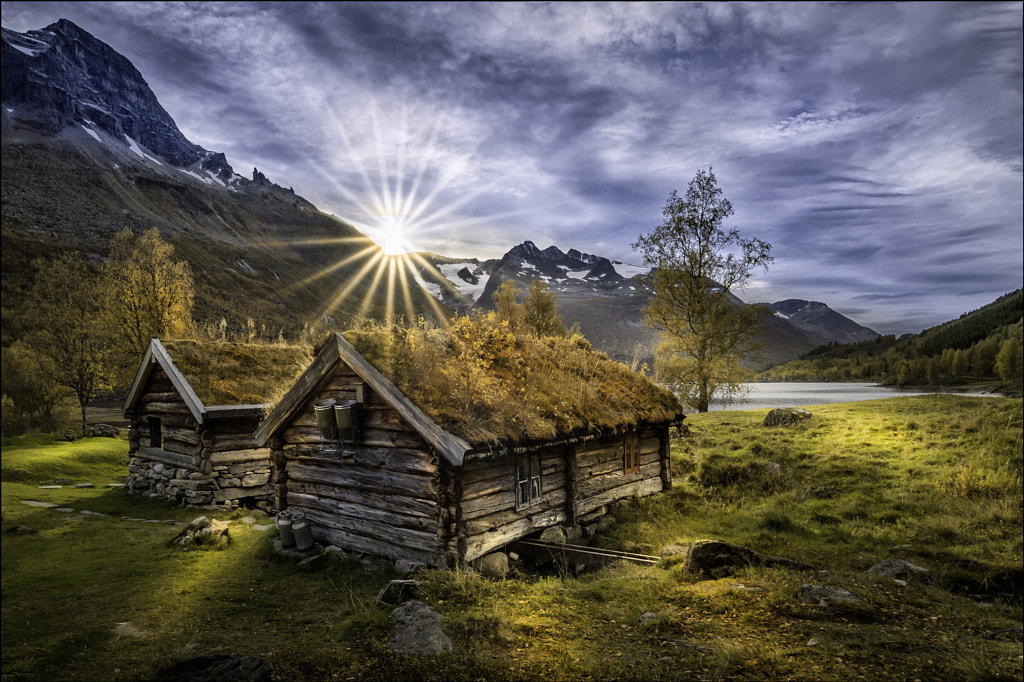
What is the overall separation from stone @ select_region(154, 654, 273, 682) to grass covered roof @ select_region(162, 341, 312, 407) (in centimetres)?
1269

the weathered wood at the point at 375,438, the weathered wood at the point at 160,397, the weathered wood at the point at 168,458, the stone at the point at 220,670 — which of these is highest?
the weathered wood at the point at 160,397

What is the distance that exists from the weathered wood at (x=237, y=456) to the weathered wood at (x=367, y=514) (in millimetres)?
5453

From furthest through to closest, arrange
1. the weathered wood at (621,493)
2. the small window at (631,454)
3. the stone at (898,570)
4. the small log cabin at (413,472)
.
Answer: the small window at (631,454) → the weathered wood at (621,493) → the small log cabin at (413,472) → the stone at (898,570)

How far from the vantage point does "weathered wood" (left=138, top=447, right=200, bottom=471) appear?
1769 cm

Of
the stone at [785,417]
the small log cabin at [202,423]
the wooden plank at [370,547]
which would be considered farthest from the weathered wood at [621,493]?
the stone at [785,417]

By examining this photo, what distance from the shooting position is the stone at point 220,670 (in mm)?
5785

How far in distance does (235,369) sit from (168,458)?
3805mm

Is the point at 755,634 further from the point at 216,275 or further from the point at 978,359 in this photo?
the point at 216,275

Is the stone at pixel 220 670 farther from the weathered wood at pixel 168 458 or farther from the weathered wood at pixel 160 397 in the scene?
the weathered wood at pixel 160 397

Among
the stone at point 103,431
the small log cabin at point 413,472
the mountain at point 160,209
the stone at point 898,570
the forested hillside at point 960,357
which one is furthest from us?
the mountain at point 160,209

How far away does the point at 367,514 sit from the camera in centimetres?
1177

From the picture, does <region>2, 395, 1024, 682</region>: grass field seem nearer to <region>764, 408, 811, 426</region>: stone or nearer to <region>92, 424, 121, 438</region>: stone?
<region>764, 408, 811, 426</region>: stone

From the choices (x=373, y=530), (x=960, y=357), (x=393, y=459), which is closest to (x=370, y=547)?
(x=373, y=530)

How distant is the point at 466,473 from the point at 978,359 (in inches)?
2694
